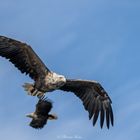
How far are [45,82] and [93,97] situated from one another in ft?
11.0

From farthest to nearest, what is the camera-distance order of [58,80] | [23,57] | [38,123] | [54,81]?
1. [23,57]
2. [58,80]
3. [54,81]
4. [38,123]

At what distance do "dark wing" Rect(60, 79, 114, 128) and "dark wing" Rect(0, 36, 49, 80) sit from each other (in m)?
1.51

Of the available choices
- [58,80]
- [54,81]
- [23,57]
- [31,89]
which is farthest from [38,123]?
[23,57]

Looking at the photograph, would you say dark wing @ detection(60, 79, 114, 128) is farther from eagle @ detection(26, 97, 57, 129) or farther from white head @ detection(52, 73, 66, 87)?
eagle @ detection(26, 97, 57, 129)

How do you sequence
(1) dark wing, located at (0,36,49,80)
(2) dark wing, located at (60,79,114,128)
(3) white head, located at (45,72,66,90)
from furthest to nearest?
(2) dark wing, located at (60,79,114,128), (1) dark wing, located at (0,36,49,80), (3) white head, located at (45,72,66,90)

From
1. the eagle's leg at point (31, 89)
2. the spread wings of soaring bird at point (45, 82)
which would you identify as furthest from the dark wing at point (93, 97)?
the eagle's leg at point (31, 89)

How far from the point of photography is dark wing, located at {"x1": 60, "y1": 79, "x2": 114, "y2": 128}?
2407cm

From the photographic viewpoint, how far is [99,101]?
82.2ft

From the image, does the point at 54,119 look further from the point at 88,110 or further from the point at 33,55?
the point at 88,110

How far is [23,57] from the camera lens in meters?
22.7

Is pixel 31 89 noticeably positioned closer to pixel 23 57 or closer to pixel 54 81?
pixel 54 81

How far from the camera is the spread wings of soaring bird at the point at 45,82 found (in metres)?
22.1

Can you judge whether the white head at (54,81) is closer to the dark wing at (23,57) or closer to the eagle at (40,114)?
the dark wing at (23,57)

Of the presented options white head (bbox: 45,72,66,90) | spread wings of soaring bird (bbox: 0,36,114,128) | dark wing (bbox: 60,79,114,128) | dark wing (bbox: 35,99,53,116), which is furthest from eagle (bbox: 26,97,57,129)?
dark wing (bbox: 60,79,114,128)
